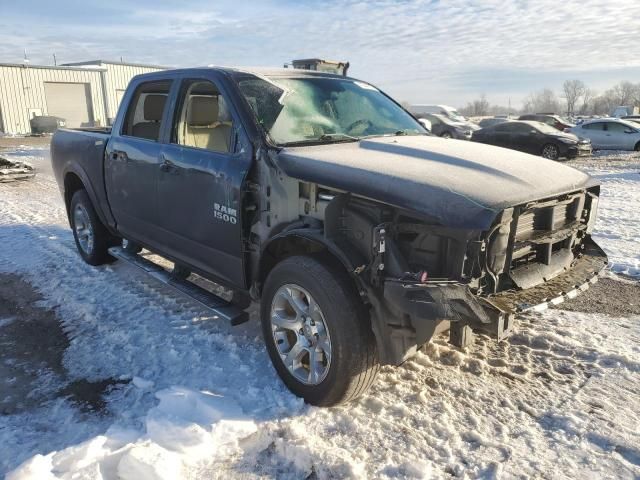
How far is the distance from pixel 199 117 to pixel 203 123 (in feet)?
0.18

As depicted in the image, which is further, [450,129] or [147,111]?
[450,129]

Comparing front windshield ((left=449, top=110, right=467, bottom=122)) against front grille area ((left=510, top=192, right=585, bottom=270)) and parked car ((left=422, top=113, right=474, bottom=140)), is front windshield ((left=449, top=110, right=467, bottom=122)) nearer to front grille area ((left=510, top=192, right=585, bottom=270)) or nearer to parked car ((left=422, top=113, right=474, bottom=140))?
parked car ((left=422, top=113, right=474, bottom=140))

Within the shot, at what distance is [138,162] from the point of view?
176 inches

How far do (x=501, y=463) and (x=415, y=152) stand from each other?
72.1 inches

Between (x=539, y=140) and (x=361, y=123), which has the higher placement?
(x=361, y=123)

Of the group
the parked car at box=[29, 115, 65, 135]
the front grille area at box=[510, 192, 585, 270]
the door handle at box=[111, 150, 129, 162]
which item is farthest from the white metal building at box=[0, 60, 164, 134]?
the front grille area at box=[510, 192, 585, 270]

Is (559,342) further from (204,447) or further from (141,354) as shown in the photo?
(141,354)

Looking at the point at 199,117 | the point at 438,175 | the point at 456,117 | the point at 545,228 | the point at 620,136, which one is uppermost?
the point at 199,117

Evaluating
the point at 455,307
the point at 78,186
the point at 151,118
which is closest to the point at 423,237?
the point at 455,307

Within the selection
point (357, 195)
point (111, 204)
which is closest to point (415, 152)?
point (357, 195)

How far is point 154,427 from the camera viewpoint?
2820mm

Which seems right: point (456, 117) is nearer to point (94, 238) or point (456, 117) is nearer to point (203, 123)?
point (94, 238)

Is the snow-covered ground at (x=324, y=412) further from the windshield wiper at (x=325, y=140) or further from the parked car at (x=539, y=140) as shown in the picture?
the parked car at (x=539, y=140)

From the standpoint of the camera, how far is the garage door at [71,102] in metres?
36.7
